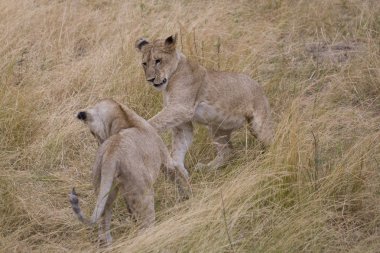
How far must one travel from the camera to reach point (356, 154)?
17.1 ft

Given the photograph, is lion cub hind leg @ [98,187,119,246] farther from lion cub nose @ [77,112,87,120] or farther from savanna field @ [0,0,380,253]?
lion cub nose @ [77,112,87,120]

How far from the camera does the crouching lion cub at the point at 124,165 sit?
14.8 ft

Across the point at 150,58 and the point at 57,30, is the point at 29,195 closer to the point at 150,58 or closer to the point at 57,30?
the point at 150,58

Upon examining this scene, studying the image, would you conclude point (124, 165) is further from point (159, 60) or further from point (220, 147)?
point (220, 147)

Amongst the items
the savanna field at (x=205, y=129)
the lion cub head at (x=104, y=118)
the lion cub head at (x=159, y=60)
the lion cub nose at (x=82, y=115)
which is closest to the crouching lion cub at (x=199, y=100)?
the lion cub head at (x=159, y=60)

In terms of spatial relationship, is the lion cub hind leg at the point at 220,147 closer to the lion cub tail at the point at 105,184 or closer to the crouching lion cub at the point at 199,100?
the crouching lion cub at the point at 199,100

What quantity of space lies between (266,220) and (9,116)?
243 centimetres

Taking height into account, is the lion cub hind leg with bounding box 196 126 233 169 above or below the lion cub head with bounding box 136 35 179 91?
below

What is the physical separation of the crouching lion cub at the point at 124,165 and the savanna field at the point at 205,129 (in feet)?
0.51

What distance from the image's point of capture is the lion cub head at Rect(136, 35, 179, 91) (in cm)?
598

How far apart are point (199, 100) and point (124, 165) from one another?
5.66ft

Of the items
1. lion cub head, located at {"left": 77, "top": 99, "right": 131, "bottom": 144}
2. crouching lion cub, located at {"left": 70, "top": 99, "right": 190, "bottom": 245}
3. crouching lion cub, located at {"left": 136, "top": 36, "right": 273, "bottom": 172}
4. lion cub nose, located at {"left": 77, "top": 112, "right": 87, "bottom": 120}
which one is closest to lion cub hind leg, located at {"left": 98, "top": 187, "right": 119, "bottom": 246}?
crouching lion cub, located at {"left": 70, "top": 99, "right": 190, "bottom": 245}

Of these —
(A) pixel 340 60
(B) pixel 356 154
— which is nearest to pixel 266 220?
(B) pixel 356 154

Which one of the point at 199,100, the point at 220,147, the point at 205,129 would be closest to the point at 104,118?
the point at 199,100
